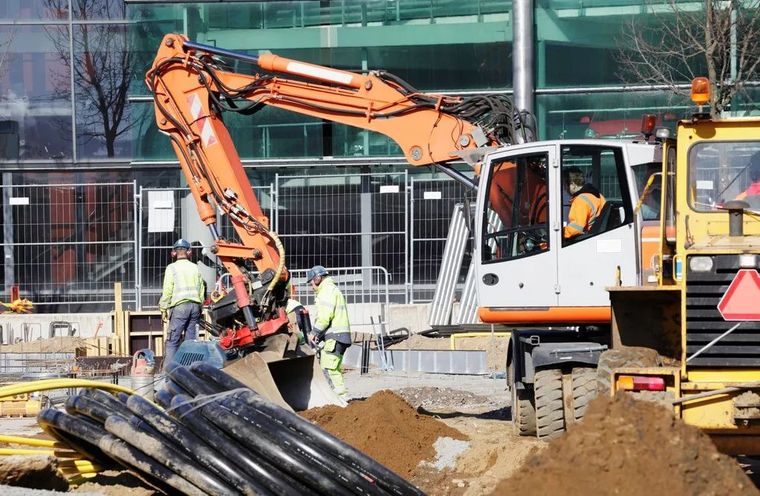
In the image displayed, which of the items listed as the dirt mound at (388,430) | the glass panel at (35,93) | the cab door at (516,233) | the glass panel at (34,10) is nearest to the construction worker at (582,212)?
the cab door at (516,233)

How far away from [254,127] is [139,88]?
274 centimetres

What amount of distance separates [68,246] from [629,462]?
19.7m

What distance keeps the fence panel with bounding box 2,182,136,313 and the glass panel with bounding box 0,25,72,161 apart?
2539mm

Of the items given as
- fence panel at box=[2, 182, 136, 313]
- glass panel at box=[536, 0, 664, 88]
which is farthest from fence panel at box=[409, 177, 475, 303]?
fence panel at box=[2, 182, 136, 313]

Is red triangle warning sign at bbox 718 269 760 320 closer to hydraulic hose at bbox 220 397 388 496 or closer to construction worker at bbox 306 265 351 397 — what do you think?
hydraulic hose at bbox 220 397 388 496

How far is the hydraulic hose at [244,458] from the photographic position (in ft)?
23.6

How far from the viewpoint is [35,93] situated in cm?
2703

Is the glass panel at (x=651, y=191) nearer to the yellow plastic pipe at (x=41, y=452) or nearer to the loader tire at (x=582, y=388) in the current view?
the loader tire at (x=582, y=388)

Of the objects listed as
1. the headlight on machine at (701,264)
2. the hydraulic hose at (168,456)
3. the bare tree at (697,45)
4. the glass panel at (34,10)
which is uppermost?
the glass panel at (34,10)

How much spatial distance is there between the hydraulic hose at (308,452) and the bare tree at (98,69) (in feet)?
64.3

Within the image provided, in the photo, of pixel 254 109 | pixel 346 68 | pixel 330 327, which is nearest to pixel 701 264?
pixel 330 327

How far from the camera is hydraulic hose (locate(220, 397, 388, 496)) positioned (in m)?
7.15

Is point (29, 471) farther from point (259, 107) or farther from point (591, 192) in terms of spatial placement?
point (259, 107)

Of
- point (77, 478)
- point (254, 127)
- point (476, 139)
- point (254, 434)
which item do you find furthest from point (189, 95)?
point (254, 127)
